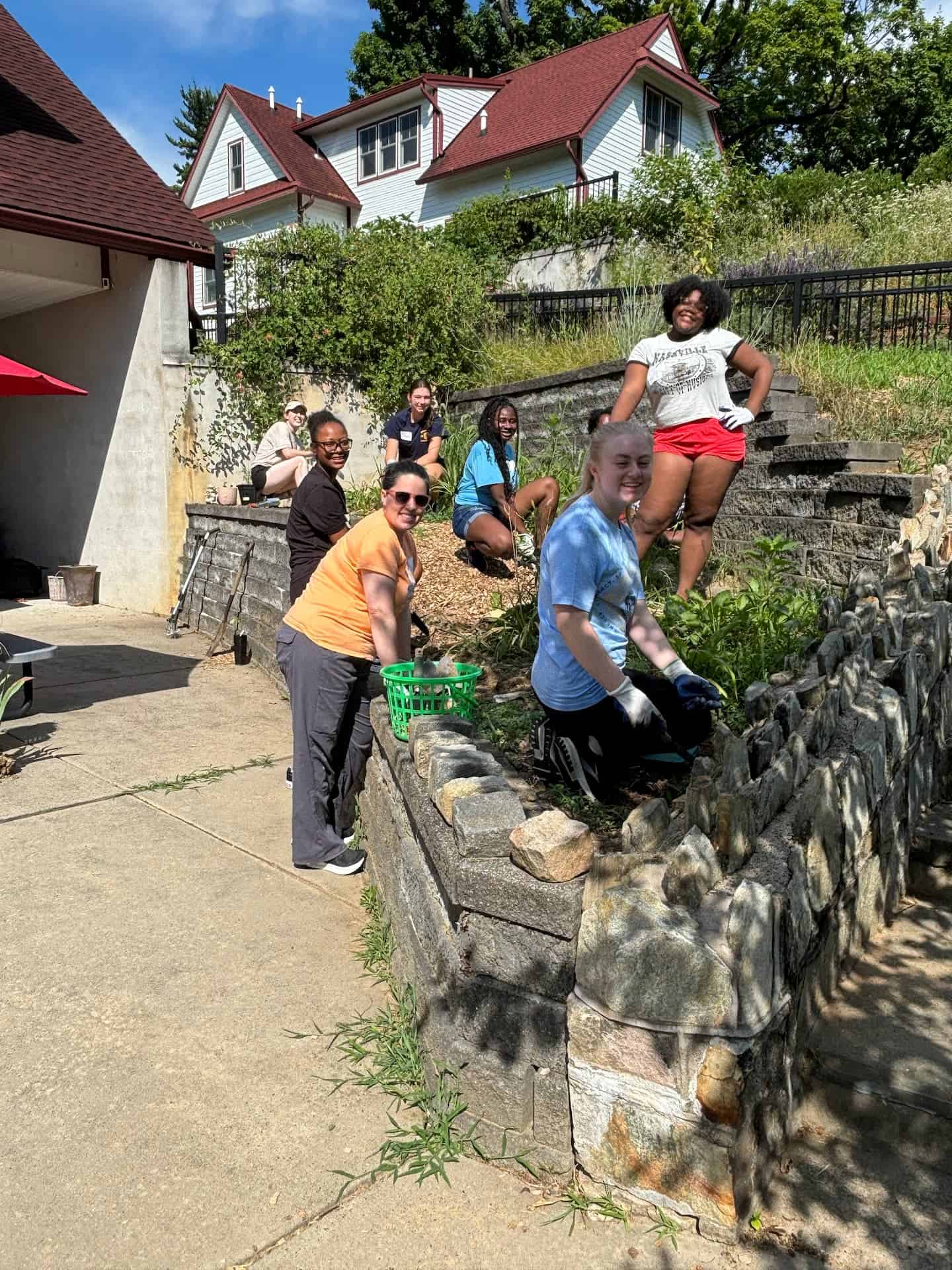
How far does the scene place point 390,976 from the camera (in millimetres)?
3385

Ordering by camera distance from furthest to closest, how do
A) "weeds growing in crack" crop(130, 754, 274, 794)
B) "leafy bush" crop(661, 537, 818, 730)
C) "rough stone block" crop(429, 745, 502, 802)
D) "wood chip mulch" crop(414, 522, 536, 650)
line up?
"wood chip mulch" crop(414, 522, 536, 650), "weeds growing in crack" crop(130, 754, 274, 794), "leafy bush" crop(661, 537, 818, 730), "rough stone block" crop(429, 745, 502, 802)

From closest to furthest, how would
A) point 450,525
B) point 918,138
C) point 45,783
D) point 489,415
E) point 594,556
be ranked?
point 594,556 → point 45,783 → point 489,415 → point 450,525 → point 918,138

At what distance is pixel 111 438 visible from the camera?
1153 cm

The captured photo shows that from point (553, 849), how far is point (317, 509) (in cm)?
357

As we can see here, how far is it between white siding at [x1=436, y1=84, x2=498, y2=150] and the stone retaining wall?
1094 inches

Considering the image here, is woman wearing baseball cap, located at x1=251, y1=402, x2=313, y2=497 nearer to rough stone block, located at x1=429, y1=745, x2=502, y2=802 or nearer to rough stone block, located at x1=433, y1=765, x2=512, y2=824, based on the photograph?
rough stone block, located at x1=429, y1=745, x2=502, y2=802

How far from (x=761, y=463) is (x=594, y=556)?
4.45 m

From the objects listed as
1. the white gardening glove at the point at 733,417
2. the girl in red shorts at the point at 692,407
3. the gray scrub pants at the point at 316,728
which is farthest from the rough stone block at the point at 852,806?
the white gardening glove at the point at 733,417

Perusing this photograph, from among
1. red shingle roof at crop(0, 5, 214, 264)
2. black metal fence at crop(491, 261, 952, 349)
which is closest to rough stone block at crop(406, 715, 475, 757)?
black metal fence at crop(491, 261, 952, 349)

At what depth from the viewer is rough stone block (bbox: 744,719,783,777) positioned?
2867 mm

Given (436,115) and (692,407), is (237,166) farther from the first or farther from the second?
(692,407)

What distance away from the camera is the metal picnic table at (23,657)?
6164mm

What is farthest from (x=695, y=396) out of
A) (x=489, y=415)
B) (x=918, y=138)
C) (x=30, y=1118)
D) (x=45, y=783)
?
(x=918, y=138)

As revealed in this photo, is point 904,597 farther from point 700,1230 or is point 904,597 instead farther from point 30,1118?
point 30,1118
